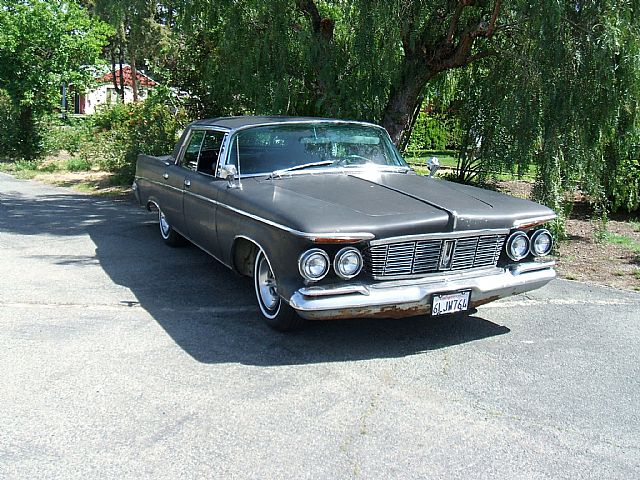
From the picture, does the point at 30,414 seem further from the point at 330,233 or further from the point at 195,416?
the point at 330,233

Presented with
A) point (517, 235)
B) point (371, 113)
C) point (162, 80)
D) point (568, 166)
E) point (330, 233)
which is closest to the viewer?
point (330, 233)

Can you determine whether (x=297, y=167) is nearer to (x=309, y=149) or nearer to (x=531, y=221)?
(x=309, y=149)

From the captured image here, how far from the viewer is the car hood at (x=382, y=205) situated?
4832mm

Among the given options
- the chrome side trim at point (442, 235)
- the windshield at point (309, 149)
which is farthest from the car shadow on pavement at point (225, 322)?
the windshield at point (309, 149)

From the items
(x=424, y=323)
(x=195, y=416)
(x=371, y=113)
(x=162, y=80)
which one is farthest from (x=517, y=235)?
(x=162, y=80)

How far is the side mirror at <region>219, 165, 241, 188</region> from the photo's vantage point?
596 cm

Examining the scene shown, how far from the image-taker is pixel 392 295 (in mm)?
4770

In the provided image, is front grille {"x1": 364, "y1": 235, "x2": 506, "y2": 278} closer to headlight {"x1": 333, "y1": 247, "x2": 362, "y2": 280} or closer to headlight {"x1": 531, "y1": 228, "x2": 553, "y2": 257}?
headlight {"x1": 333, "y1": 247, "x2": 362, "y2": 280}

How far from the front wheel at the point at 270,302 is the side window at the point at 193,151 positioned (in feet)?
6.53

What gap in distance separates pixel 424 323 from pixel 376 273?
1.06 metres

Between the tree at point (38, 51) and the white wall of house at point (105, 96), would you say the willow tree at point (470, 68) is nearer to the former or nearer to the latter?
the tree at point (38, 51)

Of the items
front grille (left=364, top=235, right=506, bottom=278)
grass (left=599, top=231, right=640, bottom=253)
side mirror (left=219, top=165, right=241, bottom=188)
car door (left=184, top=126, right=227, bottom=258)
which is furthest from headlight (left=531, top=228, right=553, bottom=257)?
grass (left=599, top=231, right=640, bottom=253)

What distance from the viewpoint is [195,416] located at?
13.0 feet

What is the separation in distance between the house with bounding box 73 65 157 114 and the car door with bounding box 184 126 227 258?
1059 cm
